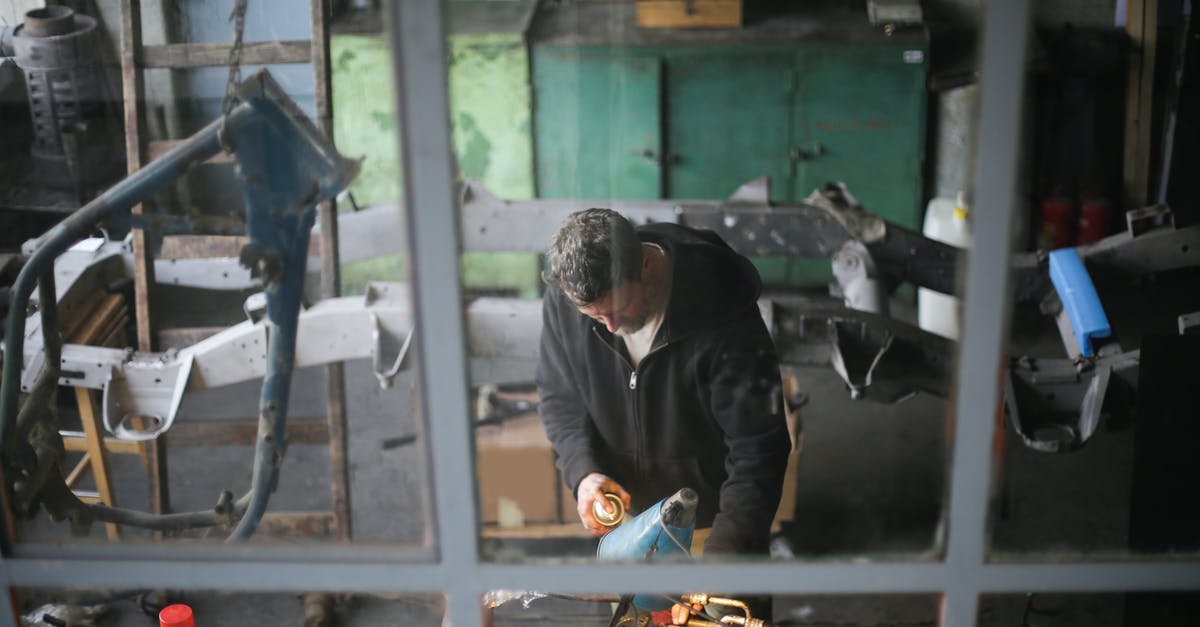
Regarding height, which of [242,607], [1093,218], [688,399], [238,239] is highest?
[238,239]

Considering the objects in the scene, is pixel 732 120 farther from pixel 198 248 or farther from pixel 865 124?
pixel 198 248

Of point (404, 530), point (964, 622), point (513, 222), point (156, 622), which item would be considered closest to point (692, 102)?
point (513, 222)

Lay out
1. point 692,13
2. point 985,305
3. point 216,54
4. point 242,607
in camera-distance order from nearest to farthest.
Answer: point 985,305, point 216,54, point 242,607, point 692,13

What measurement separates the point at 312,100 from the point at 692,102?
252 cm

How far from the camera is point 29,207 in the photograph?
4316 millimetres

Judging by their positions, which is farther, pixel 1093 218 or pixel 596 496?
pixel 1093 218

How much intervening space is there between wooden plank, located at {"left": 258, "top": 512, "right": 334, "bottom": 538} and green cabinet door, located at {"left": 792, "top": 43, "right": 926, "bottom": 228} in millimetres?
2948

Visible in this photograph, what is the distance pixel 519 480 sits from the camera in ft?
12.4

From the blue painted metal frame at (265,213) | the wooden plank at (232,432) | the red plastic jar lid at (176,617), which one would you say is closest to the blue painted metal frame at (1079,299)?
the blue painted metal frame at (265,213)

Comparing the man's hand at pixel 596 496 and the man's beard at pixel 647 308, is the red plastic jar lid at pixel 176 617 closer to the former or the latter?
the man's hand at pixel 596 496

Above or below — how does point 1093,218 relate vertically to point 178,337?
below

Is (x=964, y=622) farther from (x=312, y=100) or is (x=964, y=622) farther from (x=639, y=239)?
(x=312, y=100)

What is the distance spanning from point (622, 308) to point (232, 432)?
1824mm

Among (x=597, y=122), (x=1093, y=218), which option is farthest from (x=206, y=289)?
(x=1093, y=218)
